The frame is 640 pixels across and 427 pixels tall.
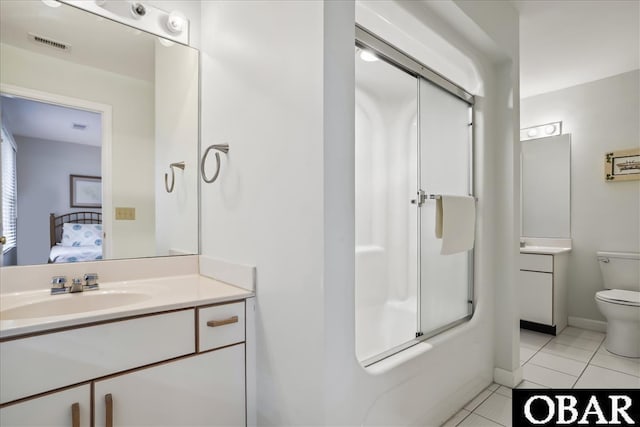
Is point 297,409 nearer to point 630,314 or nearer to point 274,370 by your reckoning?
point 274,370

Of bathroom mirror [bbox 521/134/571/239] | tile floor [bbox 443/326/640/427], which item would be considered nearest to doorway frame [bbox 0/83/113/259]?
tile floor [bbox 443/326/640/427]

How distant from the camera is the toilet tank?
8.91ft

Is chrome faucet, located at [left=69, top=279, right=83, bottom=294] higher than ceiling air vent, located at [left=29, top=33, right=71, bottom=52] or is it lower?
lower

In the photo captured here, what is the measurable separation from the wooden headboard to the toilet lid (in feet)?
11.7

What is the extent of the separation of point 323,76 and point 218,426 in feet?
4.39

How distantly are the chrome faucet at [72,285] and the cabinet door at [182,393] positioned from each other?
0.49 metres

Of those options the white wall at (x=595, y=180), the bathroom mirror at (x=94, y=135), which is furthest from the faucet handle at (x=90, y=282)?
the white wall at (x=595, y=180)

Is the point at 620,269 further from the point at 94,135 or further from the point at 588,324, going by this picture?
the point at 94,135

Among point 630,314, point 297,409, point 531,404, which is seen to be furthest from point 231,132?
point 630,314

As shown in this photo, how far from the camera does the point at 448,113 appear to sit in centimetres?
189

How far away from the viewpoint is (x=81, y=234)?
1.43 m

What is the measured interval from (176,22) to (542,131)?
356 centimetres

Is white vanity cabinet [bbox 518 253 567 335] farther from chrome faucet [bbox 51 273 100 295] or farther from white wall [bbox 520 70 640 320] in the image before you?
chrome faucet [bbox 51 273 100 295]

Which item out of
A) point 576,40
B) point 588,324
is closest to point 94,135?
point 576,40
